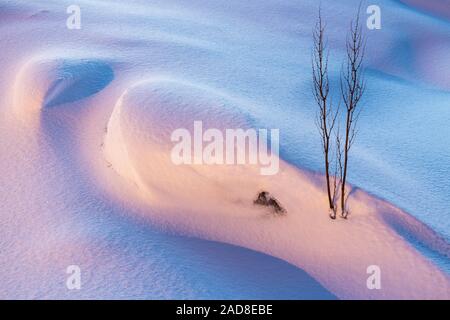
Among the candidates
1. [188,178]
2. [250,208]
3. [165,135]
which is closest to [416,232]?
[250,208]

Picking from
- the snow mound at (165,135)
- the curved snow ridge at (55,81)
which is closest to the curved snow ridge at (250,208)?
the snow mound at (165,135)

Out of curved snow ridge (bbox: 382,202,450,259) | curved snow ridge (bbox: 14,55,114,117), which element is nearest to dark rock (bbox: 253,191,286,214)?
curved snow ridge (bbox: 382,202,450,259)

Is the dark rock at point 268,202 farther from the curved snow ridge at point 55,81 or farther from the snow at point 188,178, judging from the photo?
the curved snow ridge at point 55,81

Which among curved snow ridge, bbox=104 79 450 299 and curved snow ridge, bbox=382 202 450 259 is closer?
curved snow ridge, bbox=104 79 450 299

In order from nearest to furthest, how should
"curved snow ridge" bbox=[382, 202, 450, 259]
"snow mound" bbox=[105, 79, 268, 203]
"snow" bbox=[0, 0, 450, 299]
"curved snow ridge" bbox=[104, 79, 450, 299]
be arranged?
1. "snow" bbox=[0, 0, 450, 299]
2. "curved snow ridge" bbox=[104, 79, 450, 299]
3. "curved snow ridge" bbox=[382, 202, 450, 259]
4. "snow mound" bbox=[105, 79, 268, 203]

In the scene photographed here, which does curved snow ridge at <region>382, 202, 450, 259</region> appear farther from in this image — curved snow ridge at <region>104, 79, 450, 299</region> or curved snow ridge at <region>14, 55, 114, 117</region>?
curved snow ridge at <region>14, 55, 114, 117</region>
